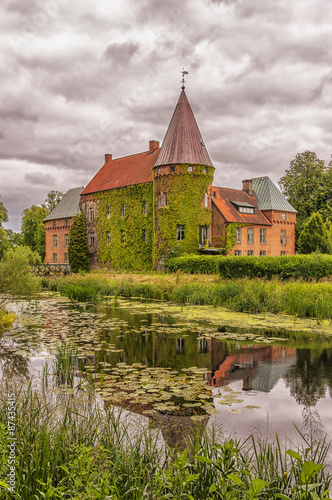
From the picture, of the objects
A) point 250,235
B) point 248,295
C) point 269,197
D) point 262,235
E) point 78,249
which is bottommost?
point 248,295

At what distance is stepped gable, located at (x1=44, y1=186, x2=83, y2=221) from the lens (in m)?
47.5

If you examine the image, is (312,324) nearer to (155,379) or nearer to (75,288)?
(155,379)

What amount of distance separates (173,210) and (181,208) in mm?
632

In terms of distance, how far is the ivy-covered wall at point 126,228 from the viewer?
3734 centimetres

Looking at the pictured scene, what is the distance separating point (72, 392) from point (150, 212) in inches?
1241

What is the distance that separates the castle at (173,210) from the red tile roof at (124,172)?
12cm

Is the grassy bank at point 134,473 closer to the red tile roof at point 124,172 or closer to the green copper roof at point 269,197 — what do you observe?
the red tile roof at point 124,172

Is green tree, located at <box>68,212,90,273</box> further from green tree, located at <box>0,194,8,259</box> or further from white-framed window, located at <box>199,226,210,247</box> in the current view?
white-framed window, located at <box>199,226,210,247</box>

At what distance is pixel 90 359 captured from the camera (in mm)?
8055

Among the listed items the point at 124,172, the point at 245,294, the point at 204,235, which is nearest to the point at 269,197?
the point at 204,235

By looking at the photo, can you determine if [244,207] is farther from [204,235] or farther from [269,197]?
[204,235]

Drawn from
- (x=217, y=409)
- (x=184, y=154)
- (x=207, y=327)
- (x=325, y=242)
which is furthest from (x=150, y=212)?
A: (x=217, y=409)

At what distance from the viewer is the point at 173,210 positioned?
114 ft

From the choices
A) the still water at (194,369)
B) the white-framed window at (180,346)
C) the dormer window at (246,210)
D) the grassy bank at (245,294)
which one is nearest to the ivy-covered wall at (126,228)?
the dormer window at (246,210)
